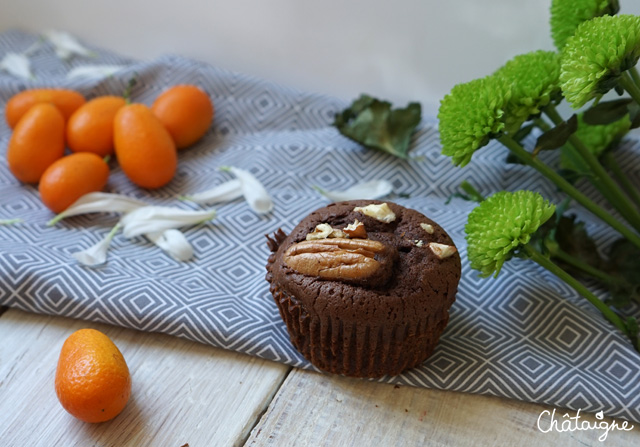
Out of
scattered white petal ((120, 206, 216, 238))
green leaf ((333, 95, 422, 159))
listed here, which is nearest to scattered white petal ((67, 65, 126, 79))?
scattered white petal ((120, 206, 216, 238))

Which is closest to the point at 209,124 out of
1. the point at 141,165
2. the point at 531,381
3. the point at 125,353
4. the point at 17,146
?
the point at 141,165

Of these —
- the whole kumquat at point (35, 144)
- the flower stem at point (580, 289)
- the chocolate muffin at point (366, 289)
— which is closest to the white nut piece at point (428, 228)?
the chocolate muffin at point (366, 289)

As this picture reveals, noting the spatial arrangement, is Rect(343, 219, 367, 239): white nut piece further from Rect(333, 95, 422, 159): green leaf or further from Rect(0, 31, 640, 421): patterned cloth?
Rect(333, 95, 422, 159): green leaf

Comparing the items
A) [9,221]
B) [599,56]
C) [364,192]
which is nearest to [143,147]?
[9,221]

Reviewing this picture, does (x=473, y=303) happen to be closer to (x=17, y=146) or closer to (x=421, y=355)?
(x=421, y=355)

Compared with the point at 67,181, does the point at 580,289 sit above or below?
above

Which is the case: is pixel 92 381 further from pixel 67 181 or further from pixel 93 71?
pixel 93 71

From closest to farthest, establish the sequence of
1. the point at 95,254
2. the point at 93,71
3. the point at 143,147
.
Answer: the point at 95,254
the point at 143,147
the point at 93,71

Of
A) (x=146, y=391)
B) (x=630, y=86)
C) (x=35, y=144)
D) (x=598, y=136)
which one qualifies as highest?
(x=630, y=86)
